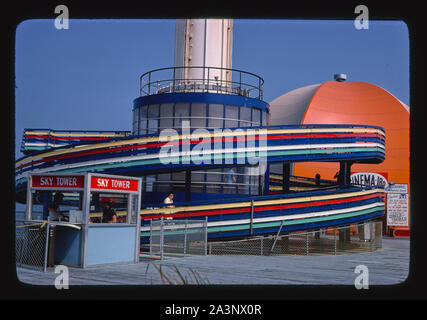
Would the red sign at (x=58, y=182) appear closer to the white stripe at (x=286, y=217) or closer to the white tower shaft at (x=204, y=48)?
the white stripe at (x=286, y=217)

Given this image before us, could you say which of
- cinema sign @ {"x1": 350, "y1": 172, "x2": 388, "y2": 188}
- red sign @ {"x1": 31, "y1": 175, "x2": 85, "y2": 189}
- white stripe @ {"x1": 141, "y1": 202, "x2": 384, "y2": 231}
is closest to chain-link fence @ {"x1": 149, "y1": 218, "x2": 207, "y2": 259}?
white stripe @ {"x1": 141, "y1": 202, "x2": 384, "y2": 231}

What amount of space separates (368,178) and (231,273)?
107 feet

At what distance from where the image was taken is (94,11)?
30.9 feet

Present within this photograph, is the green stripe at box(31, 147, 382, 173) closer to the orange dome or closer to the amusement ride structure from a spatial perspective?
the amusement ride structure

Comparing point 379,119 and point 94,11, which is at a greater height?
point 379,119

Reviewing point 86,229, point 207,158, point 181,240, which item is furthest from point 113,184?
point 207,158

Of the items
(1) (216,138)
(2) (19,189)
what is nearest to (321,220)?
(1) (216,138)

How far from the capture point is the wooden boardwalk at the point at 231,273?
37.2 ft

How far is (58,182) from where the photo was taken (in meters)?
13.3

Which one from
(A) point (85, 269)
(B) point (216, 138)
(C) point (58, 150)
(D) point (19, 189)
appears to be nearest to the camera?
(A) point (85, 269)

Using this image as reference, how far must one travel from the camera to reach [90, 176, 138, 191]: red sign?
1307 cm

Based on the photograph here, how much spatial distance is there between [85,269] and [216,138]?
33.9 ft

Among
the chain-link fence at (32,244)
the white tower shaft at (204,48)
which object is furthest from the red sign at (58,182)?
the white tower shaft at (204,48)
